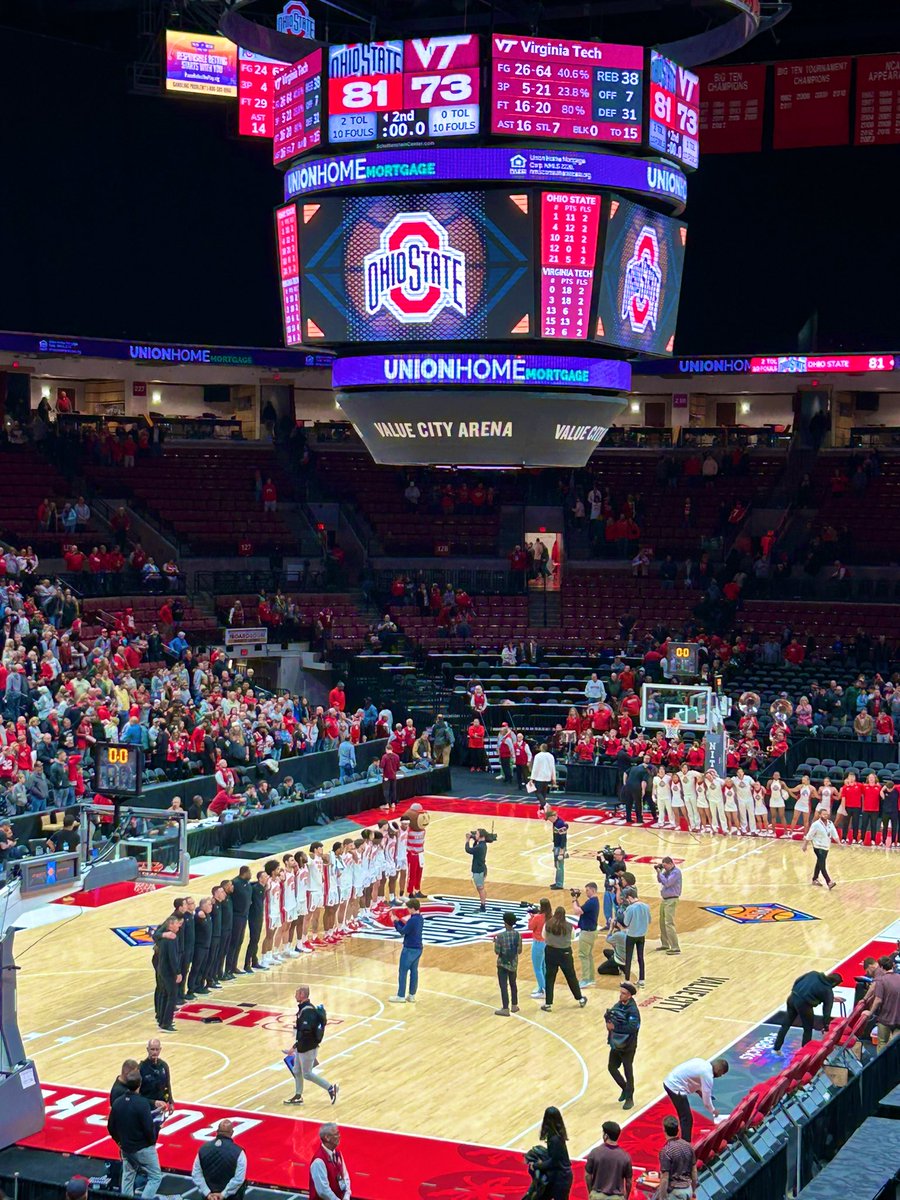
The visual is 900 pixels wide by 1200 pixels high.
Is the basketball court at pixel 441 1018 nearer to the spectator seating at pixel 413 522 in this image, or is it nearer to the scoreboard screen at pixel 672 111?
the scoreboard screen at pixel 672 111

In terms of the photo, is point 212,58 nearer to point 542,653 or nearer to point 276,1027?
point 542,653

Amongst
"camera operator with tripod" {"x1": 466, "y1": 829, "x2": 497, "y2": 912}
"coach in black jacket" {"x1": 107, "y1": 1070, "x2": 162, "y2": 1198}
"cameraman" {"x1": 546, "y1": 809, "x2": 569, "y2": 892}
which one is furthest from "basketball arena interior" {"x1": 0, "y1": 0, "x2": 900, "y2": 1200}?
"camera operator with tripod" {"x1": 466, "y1": 829, "x2": 497, "y2": 912}

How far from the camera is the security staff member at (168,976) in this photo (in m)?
20.4

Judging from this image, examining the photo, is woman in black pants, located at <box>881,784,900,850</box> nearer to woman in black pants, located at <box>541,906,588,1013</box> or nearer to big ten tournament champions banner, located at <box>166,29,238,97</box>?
woman in black pants, located at <box>541,906,588,1013</box>

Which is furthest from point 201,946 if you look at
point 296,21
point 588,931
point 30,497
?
point 30,497

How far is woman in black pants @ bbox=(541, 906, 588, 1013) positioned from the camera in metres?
21.4

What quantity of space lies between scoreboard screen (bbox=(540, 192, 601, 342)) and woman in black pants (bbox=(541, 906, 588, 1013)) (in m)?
7.26

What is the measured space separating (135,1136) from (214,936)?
23.8 feet

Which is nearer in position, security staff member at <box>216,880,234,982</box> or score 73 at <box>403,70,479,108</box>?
score 73 at <box>403,70,479,108</box>

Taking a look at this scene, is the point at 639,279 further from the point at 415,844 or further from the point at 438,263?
the point at 415,844

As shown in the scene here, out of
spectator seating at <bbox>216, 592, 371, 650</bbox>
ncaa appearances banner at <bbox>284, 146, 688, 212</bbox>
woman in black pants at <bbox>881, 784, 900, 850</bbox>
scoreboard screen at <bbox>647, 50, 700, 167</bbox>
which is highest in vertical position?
scoreboard screen at <bbox>647, 50, 700, 167</bbox>

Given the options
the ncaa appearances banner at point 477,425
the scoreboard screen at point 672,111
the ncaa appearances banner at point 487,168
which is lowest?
the ncaa appearances banner at point 477,425

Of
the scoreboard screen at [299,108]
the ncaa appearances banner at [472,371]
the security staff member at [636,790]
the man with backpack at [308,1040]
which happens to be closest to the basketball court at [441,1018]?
the man with backpack at [308,1040]

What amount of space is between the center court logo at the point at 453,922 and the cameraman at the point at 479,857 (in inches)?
11.9
